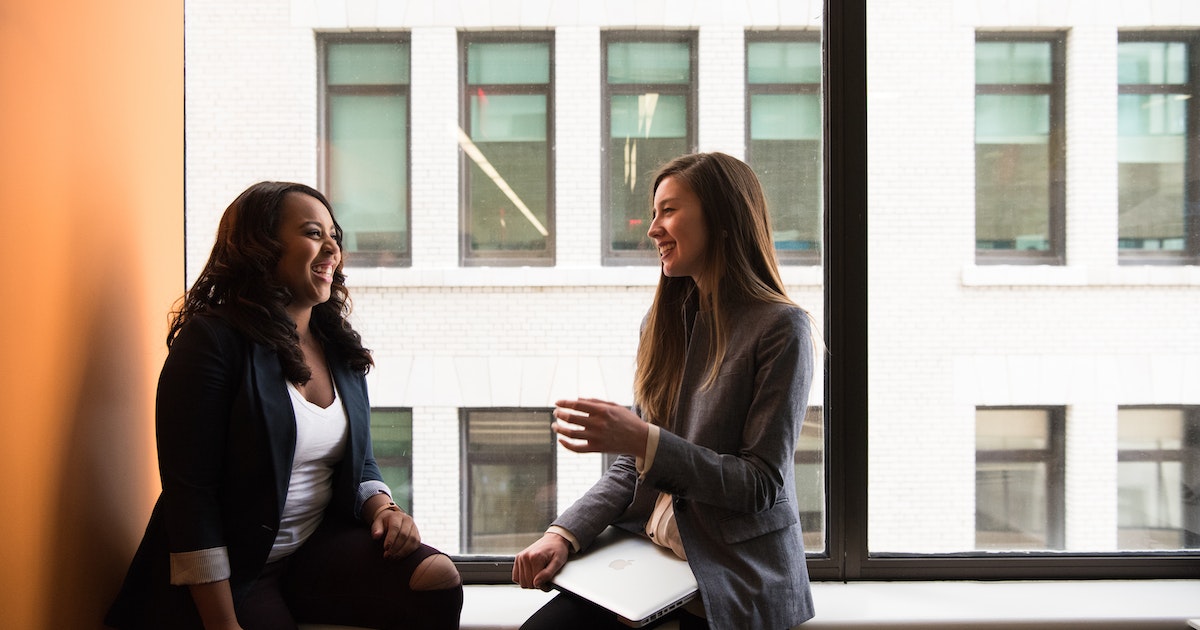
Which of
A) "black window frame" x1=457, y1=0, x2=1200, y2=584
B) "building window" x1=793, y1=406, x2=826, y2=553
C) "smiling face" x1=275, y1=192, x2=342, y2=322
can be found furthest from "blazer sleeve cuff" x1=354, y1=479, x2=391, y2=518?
"building window" x1=793, y1=406, x2=826, y2=553

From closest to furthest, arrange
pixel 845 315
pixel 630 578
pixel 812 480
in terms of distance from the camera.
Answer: pixel 630 578 < pixel 845 315 < pixel 812 480

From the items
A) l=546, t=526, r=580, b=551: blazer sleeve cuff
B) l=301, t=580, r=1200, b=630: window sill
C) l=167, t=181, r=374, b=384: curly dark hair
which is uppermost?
l=167, t=181, r=374, b=384: curly dark hair

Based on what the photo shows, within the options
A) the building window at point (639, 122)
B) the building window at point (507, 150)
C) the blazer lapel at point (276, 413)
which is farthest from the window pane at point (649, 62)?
the blazer lapel at point (276, 413)

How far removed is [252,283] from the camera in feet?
5.35

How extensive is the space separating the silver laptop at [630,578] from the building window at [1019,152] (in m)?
1.56

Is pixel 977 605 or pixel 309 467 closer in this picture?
pixel 309 467

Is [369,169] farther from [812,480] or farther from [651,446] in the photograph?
[812,480]

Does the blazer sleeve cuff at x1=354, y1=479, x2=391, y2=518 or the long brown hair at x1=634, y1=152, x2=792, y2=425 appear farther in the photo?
the blazer sleeve cuff at x1=354, y1=479, x2=391, y2=518

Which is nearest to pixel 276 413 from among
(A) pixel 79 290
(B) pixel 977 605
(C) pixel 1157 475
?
(A) pixel 79 290

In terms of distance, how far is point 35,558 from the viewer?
5.10 feet

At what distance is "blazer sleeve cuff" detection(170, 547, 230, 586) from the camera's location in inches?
57.5

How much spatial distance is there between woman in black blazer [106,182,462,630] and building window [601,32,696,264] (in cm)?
95

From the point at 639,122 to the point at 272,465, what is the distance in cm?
155

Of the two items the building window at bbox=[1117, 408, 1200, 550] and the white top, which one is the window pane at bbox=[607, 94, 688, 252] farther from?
the building window at bbox=[1117, 408, 1200, 550]
